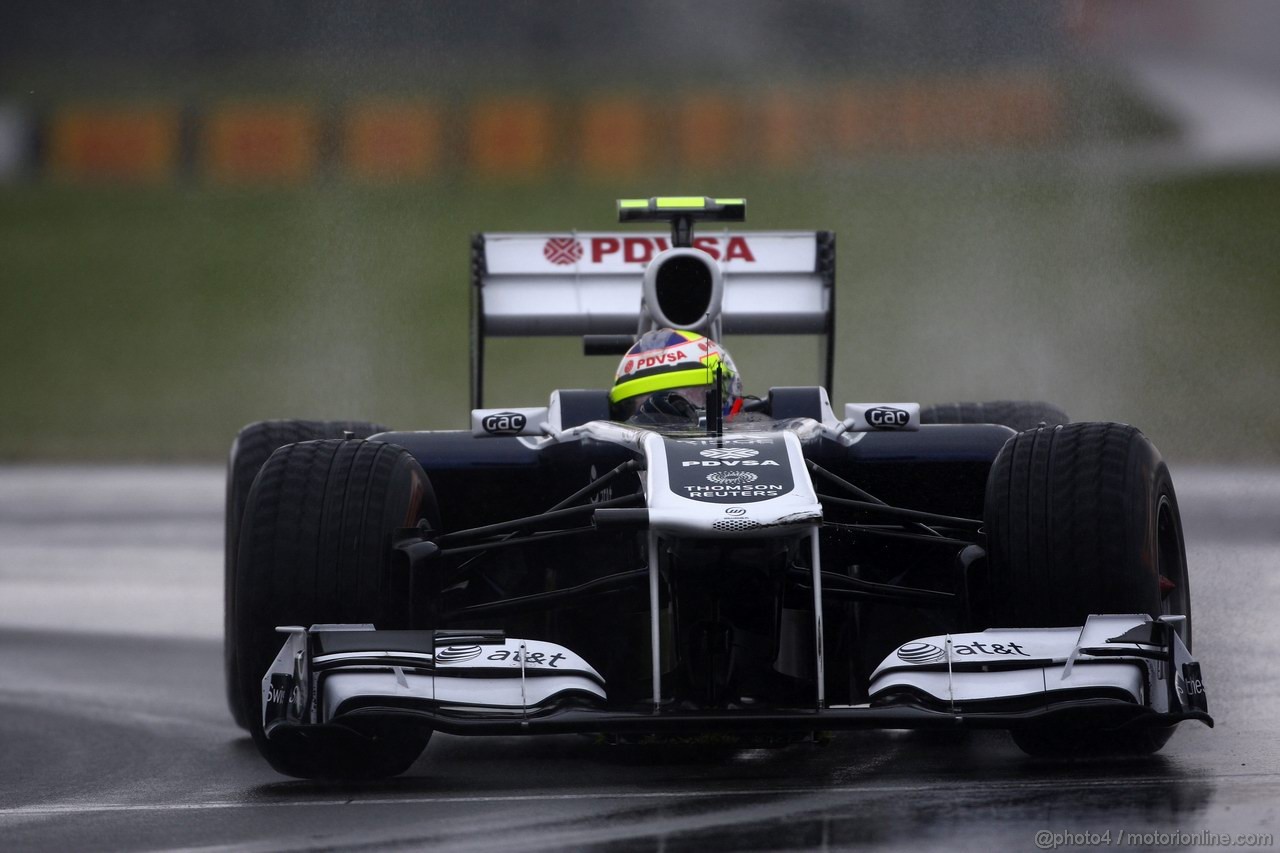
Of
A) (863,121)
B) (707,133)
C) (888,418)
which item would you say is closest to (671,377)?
(888,418)

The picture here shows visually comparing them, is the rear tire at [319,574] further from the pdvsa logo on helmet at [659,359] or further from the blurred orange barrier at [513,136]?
the blurred orange barrier at [513,136]

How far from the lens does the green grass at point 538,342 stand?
62.8 ft

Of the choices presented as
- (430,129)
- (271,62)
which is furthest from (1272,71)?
(271,62)

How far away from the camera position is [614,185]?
2305 centimetres

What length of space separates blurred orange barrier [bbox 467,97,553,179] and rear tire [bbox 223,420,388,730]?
14.3m

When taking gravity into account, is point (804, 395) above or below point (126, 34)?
below

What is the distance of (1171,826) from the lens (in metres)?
4.71

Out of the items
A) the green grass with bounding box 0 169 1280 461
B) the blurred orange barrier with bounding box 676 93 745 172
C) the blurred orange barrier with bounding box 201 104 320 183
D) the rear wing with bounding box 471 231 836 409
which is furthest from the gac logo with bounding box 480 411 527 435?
the blurred orange barrier with bounding box 201 104 320 183

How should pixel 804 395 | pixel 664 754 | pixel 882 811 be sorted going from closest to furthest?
1. pixel 882 811
2. pixel 664 754
3. pixel 804 395

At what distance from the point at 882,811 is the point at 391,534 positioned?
180 cm

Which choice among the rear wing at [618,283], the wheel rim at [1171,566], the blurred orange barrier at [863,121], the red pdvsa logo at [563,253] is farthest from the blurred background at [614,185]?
the wheel rim at [1171,566]

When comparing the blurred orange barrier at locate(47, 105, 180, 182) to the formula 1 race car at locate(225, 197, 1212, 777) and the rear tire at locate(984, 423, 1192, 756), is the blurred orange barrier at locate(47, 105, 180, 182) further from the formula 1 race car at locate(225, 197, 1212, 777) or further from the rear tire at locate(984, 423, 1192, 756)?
the rear tire at locate(984, 423, 1192, 756)

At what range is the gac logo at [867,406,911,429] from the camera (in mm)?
7035

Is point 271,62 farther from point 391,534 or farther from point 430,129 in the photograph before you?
point 391,534
